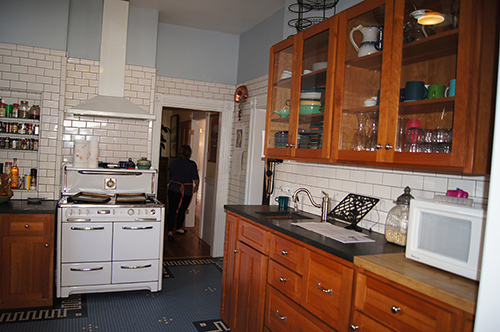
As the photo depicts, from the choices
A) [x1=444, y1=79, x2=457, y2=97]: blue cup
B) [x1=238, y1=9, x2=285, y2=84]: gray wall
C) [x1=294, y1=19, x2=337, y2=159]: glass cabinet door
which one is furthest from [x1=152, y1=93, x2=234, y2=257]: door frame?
[x1=444, y1=79, x2=457, y2=97]: blue cup

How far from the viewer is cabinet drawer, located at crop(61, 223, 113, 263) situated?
11.5ft

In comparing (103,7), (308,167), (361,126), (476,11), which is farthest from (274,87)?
(103,7)

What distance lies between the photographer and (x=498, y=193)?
1.26m

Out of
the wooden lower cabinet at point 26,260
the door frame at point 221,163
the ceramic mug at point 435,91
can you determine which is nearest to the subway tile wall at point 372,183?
the ceramic mug at point 435,91

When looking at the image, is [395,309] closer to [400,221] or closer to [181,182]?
[400,221]

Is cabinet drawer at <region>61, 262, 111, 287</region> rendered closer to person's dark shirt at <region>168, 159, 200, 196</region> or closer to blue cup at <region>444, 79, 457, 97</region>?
person's dark shirt at <region>168, 159, 200, 196</region>

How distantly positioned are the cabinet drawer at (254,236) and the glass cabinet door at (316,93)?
65 cm

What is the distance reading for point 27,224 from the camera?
3.36 m

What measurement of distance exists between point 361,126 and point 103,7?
3539mm

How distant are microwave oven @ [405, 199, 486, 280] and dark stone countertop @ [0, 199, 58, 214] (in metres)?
3.10

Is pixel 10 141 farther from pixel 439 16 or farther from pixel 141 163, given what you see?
pixel 439 16

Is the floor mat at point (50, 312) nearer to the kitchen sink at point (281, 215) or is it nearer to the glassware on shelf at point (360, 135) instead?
the kitchen sink at point (281, 215)

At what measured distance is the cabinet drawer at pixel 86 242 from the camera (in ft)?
11.5

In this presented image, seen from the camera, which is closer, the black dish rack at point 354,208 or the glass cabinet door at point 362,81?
the glass cabinet door at point 362,81
